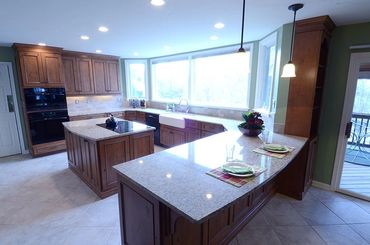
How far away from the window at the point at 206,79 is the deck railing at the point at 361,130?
298cm

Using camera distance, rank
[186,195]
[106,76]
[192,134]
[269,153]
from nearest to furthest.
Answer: [186,195] → [269,153] → [192,134] → [106,76]

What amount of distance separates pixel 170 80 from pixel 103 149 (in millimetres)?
3424

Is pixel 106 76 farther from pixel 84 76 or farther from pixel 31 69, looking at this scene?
pixel 31 69

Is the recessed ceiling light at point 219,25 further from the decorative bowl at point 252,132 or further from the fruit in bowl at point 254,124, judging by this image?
the decorative bowl at point 252,132

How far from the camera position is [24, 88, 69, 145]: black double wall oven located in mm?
4191

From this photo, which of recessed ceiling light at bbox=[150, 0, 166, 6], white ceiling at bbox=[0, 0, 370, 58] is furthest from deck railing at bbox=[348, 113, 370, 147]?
recessed ceiling light at bbox=[150, 0, 166, 6]

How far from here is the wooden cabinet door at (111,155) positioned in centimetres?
A: 275

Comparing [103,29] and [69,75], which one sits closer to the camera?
[103,29]

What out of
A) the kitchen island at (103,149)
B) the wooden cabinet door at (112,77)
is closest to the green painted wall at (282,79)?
the kitchen island at (103,149)

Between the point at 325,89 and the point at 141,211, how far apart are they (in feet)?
10.0

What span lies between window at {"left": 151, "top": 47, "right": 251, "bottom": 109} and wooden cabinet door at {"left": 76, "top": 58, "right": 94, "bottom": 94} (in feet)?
5.91

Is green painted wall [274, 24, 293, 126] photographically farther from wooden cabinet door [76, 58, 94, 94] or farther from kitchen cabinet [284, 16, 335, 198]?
wooden cabinet door [76, 58, 94, 94]

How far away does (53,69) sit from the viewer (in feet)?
14.5

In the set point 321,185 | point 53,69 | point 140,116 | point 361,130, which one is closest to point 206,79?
point 140,116
